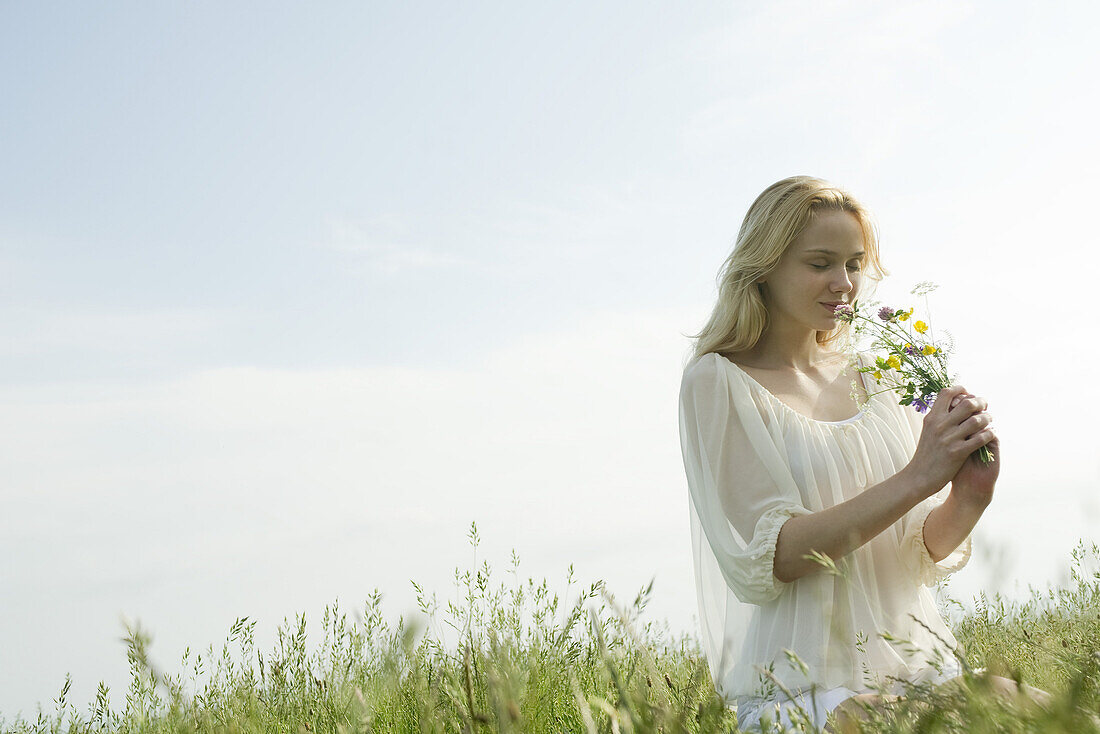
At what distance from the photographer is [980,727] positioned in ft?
3.74

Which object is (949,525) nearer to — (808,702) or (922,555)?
(922,555)

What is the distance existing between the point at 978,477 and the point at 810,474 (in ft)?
1.76

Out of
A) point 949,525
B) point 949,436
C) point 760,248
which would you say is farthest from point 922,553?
point 760,248

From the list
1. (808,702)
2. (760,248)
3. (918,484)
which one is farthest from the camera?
(760,248)

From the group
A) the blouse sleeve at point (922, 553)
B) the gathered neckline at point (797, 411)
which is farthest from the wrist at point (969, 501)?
the gathered neckline at point (797, 411)

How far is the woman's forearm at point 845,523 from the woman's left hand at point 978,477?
0.69 ft

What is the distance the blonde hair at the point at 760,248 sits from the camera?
3666mm

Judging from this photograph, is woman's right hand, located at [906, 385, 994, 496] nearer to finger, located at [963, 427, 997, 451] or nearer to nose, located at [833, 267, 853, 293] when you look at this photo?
finger, located at [963, 427, 997, 451]

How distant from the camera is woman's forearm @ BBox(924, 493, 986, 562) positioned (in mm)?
3229

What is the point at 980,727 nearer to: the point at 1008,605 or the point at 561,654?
the point at 561,654

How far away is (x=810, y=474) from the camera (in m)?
3.40

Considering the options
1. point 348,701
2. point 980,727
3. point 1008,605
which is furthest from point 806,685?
point 1008,605

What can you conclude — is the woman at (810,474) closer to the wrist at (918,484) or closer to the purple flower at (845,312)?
the wrist at (918,484)

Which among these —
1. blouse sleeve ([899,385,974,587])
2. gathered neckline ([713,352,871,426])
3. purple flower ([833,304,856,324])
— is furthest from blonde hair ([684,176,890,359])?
blouse sleeve ([899,385,974,587])
